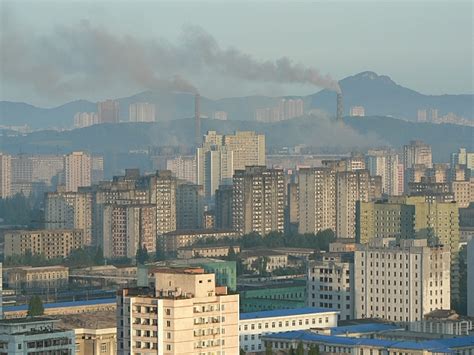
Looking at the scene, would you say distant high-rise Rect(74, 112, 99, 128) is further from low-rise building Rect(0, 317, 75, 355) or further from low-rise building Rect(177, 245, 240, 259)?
low-rise building Rect(0, 317, 75, 355)

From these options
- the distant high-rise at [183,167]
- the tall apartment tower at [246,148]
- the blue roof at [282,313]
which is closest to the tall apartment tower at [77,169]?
the distant high-rise at [183,167]

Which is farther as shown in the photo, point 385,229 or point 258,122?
point 258,122

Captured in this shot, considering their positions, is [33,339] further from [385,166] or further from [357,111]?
[357,111]

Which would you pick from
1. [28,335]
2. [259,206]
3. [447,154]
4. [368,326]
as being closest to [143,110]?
[447,154]

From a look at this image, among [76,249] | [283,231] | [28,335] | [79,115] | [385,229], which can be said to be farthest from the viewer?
[79,115]

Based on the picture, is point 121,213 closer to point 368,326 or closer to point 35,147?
point 368,326

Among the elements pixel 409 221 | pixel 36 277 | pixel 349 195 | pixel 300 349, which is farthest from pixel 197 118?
pixel 300 349
